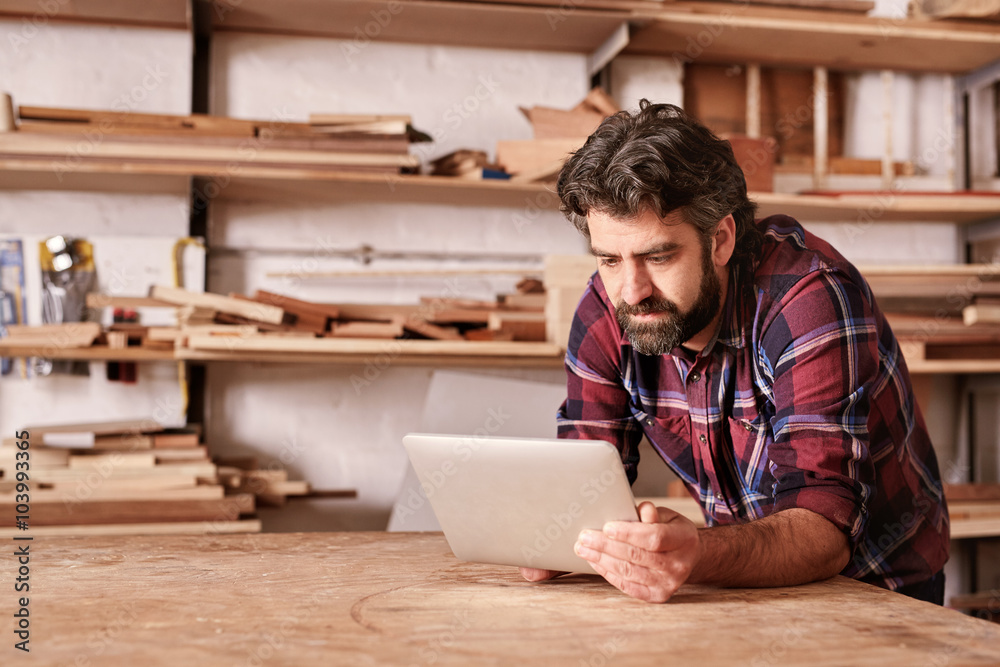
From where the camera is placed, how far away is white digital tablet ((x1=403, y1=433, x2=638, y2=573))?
41.2 inches

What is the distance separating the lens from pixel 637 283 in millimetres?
1385

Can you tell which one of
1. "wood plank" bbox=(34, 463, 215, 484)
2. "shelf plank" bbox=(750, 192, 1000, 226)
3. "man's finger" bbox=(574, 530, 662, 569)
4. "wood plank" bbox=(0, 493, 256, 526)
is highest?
"shelf plank" bbox=(750, 192, 1000, 226)

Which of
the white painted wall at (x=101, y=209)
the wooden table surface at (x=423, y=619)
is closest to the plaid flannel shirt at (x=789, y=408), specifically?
the wooden table surface at (x=423, y=619)

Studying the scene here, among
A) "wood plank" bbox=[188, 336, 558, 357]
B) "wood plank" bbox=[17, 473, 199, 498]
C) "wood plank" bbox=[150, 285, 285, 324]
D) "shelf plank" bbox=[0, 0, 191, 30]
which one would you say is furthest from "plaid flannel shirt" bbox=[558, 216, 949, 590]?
"shelf plank" bbox=[0, 0, 191, 30]

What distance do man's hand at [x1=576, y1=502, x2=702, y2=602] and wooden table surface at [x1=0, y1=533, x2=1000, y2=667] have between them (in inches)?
1.1

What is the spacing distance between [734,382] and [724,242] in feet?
0.84

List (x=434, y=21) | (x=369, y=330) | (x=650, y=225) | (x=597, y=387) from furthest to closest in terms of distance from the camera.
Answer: (x=434, y=21) → (x=369, y=330) → (x=597, y=387) → (x=650, y=225)

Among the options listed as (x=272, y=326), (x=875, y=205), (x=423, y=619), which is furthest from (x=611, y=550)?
(x=875, y=205)

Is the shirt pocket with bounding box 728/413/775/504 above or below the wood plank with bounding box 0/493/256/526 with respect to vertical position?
above

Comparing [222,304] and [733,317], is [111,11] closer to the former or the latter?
[222,304]

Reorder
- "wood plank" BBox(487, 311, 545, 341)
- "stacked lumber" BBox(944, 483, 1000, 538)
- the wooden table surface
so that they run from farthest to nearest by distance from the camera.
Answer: "stacked lumber" BBox(944, 483, 1000, 538) < "wood plank" BBox(487, 311, 545, 341) < the wooden table surface

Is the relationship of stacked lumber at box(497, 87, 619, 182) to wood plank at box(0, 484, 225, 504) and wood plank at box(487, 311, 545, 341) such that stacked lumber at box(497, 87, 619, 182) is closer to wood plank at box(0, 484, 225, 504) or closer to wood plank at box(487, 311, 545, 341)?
wood plank at box(487, 311, 545, 341)

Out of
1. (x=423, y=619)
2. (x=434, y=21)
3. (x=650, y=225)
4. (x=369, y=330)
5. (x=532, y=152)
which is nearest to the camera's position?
(x=423, y=619)

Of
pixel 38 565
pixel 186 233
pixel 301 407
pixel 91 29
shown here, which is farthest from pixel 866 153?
pixel 38 565
